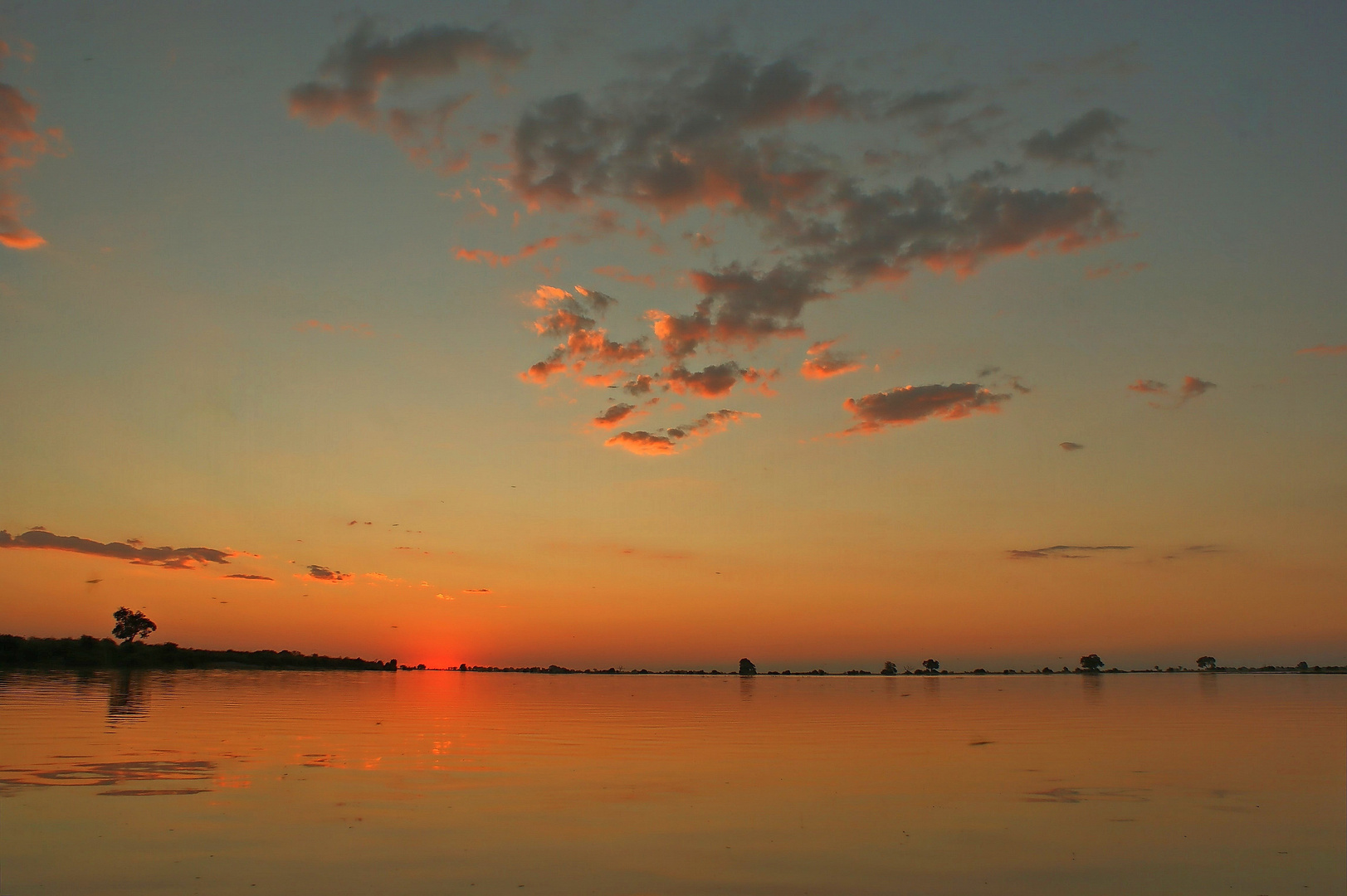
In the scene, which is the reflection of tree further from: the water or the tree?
the tree

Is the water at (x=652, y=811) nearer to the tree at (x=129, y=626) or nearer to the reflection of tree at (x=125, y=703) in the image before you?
the reflection of tree at (x=125, y=703)

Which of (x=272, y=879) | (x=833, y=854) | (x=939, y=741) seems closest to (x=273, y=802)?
(x=272, y=879)

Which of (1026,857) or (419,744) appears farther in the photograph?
(419,744)

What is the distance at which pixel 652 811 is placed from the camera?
21000 millimetres

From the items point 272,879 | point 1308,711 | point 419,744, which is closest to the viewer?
point 272,879

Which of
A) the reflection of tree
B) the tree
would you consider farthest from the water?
the tree

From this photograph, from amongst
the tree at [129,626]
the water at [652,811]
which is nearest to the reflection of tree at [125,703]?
the water at [652,811]

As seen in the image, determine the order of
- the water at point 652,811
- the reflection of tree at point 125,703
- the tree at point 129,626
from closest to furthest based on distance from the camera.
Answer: the water at point 652,811
the reflection of tree at point 125,703
the tree at point 129,626

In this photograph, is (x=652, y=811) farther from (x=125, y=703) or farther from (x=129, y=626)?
(x=129, y=626)

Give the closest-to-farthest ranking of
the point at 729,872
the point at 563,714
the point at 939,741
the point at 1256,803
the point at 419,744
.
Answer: the point at 729,872, the point at 1256,803, the point at 419,744, the point at 939,741, the point at 563,714

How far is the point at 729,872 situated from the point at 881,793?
10.0 metres

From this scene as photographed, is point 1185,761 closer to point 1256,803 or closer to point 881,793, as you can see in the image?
point 1256,803

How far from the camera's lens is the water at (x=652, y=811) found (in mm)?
15047

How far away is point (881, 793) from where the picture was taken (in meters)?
24.0
